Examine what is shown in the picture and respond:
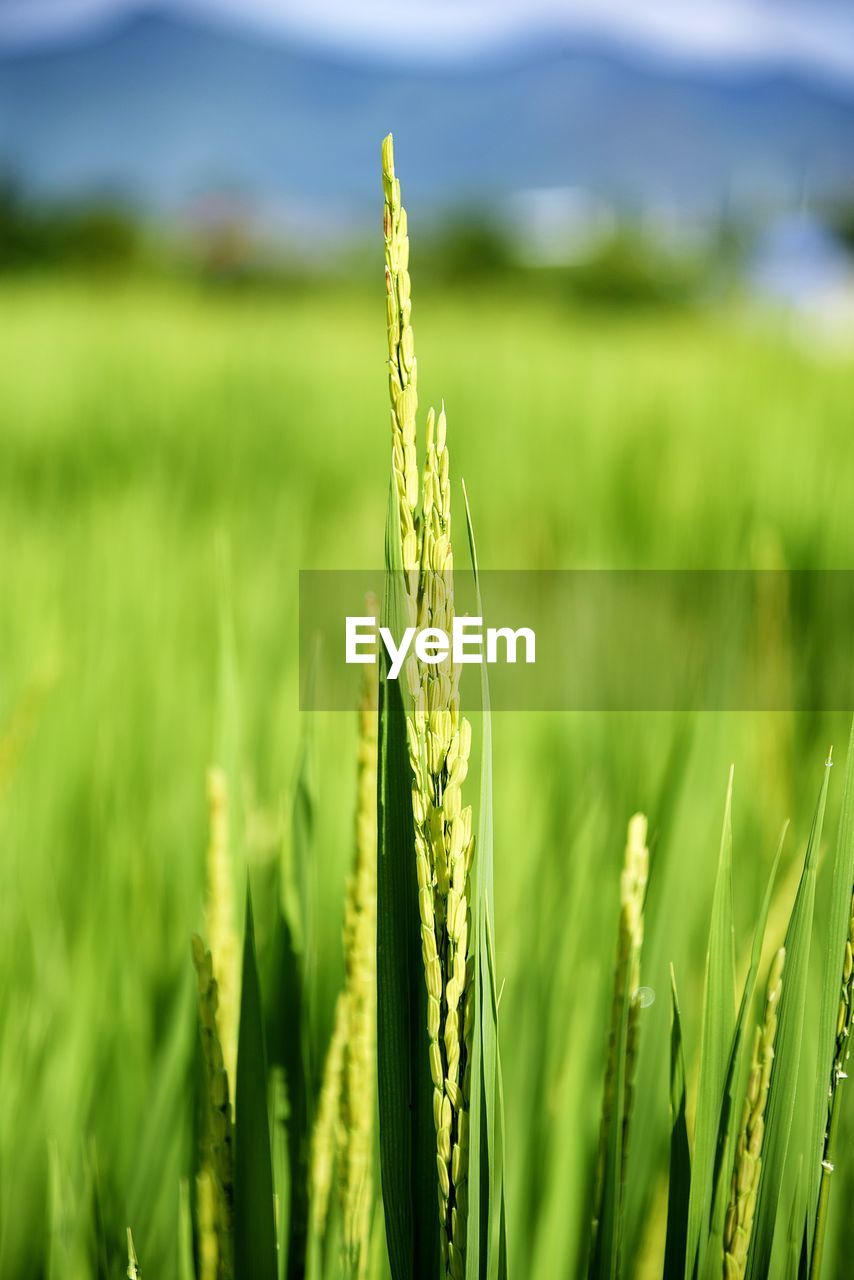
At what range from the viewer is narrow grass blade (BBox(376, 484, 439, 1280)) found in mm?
198

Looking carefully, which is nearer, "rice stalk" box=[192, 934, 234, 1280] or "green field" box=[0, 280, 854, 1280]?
"rice stalk" box=[192, 934, 234, 1280]

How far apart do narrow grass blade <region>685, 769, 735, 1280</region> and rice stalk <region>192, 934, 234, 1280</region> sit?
97 millimetres

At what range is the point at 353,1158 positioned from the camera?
238 millimetres

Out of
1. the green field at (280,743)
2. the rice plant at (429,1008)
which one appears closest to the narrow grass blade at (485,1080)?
the rice plant at (429,1008)

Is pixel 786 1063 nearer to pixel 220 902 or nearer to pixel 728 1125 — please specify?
pixel 728 1125

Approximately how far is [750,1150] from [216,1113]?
0.34 ft

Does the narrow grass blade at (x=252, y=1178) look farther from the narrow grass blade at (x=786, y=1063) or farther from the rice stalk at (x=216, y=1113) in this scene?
the narrow grass blade at (x=786, y=1063)

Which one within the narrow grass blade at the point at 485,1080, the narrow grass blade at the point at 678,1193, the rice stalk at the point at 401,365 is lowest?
the narrow grass blade at the point at 678,1193

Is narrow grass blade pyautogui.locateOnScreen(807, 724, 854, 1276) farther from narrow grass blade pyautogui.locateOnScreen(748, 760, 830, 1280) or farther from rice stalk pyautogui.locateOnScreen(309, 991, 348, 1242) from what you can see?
rice stalk pyautogui.locateOnScreen(309, 991, 348, 1242)

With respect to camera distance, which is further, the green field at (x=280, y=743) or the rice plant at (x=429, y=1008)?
the green field at (x=280, y=743)

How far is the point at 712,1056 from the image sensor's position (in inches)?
8.6

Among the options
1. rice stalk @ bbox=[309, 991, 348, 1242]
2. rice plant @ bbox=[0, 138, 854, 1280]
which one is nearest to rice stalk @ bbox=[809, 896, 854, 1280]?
rice plant @ bbox=[0, 138, 854, 1280]

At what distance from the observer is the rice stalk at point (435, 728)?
0.50ft

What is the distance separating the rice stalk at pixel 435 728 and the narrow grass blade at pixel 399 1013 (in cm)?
2
